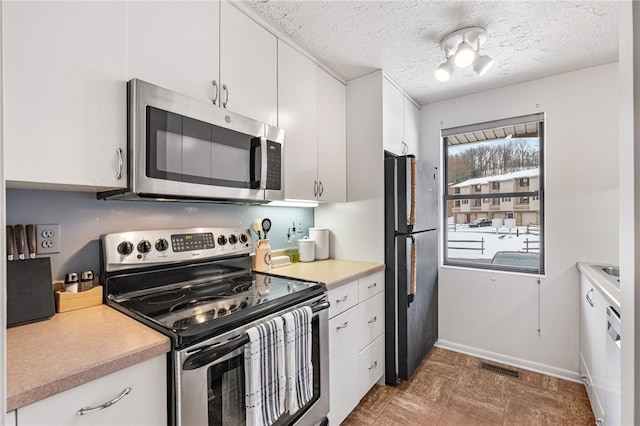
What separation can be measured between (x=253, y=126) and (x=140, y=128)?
56 cm

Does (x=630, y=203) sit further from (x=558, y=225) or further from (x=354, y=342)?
(x=558, y=225)

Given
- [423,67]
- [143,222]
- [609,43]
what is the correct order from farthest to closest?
[423,67]
[609,43]
[143,222]

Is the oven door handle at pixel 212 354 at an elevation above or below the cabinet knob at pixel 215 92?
below

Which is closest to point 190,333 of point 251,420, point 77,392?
point 77,392

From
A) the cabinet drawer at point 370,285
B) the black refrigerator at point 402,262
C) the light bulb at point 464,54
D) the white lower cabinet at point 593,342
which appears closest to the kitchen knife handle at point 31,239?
the cabinet drawer at point 370,285

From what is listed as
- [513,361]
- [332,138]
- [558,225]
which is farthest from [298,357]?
[558,225]

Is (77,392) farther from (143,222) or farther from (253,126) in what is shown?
(253,126)

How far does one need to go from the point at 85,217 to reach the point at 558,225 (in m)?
3.15

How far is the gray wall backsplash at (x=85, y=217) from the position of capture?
3.86 ft

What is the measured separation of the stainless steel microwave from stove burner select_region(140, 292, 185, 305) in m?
0.45

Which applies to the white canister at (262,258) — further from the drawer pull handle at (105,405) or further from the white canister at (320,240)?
the drawer pull handle at (105,405)

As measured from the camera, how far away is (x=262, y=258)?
1.92 metres

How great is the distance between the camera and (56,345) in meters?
0.89

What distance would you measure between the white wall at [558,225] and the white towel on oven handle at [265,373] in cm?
219
